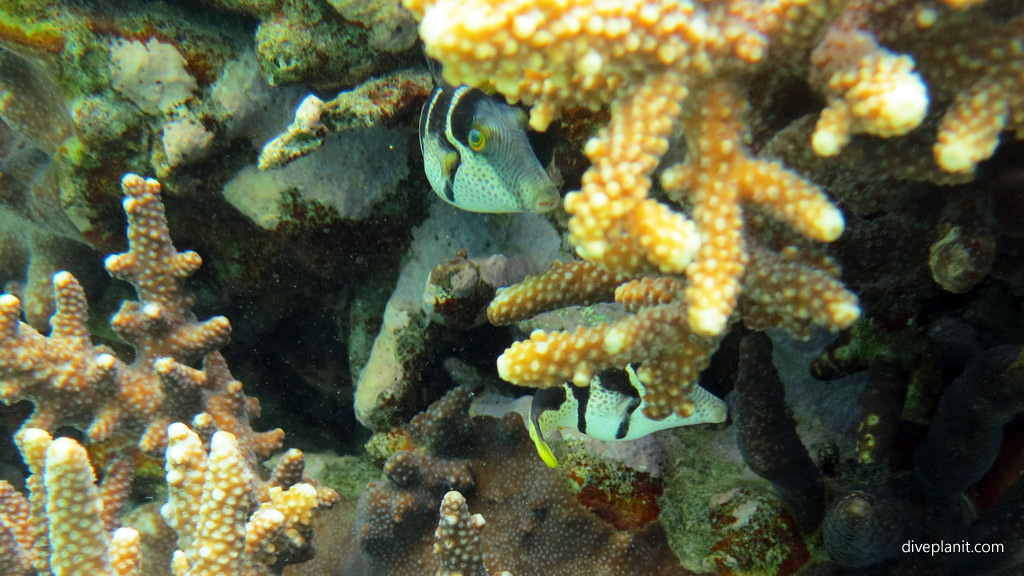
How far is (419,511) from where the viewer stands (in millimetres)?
2422

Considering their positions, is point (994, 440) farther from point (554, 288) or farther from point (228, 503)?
point (228, 503)

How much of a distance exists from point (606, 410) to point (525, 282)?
535mm

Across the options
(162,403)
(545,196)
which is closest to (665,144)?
(545,196)

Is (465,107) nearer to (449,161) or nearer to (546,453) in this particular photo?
(449,161)

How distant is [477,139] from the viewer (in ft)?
6.68

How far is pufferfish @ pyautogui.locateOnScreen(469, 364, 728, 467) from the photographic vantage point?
2.00 m

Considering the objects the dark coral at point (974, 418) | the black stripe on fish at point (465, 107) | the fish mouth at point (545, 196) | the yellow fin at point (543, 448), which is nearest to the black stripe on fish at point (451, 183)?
the black stripe on fish at point (465, 107)

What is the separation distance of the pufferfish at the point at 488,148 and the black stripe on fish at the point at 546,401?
2.18 feet

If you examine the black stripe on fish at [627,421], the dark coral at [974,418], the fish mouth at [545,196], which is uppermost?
the fish mouth at [545,196]

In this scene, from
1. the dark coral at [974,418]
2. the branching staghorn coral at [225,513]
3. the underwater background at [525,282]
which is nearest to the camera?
the underwater background at [525,282]

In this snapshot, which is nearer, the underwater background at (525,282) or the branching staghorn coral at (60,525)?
the underwater background at (525,282)

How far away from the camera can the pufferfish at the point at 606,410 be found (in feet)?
6.55

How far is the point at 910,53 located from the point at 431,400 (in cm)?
239

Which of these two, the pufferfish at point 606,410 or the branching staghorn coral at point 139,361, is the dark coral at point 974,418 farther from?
the branching staghorn coral at point 139,361
